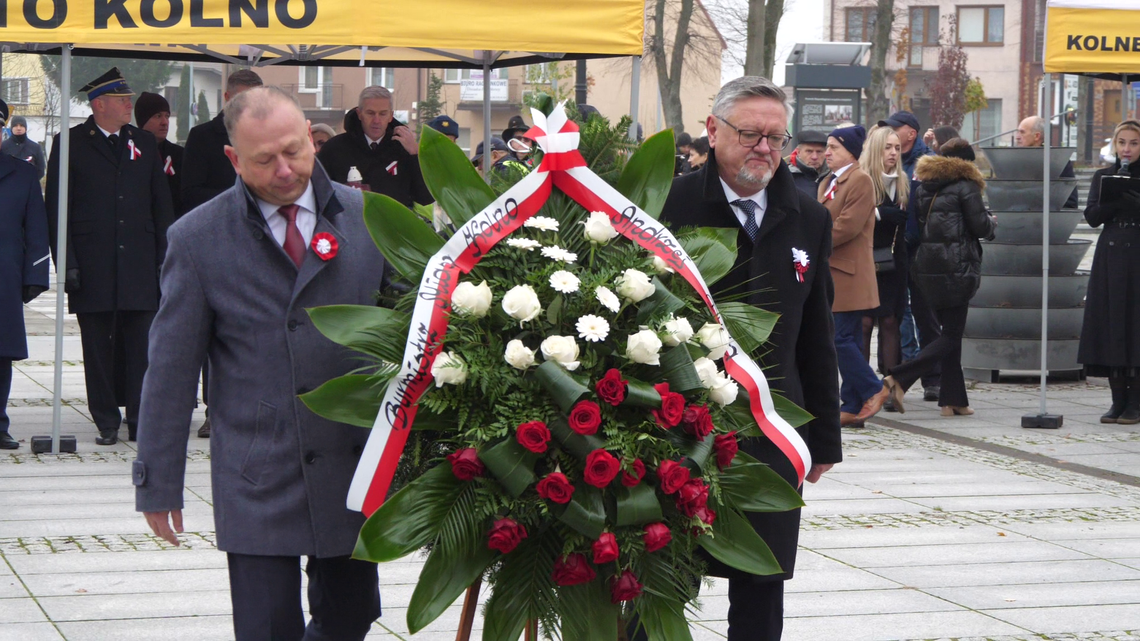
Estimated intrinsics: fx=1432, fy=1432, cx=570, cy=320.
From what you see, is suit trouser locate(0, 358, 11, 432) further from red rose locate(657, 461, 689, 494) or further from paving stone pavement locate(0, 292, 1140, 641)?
red rose locate(657, 461, 689, 494)

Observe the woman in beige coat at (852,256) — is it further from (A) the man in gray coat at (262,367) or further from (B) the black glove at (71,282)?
(A) the man in gray coat at (262,367)

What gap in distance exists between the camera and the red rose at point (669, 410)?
301 centimetres

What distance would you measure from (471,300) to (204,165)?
637 centimetres

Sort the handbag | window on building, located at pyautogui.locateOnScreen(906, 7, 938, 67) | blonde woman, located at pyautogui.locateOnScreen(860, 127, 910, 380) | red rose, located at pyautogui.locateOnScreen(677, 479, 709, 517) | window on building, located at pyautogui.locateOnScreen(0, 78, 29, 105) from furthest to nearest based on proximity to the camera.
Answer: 1. window on building, located at pyautogui.locateOnScreen(906, 7, 938, 67)
2. window on building, located at pyautogui.locateOnScreen(0, 78, 29, 105)
3. the handbag
4. blonde woman, located at pyautogui.locateOnScreen(860, 127, 910, 380)
5. red rose, located at pyautogui.locateOnScreen(677, 479, 709, 517)

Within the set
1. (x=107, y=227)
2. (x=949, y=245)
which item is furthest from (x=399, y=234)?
(x=949, y=245)

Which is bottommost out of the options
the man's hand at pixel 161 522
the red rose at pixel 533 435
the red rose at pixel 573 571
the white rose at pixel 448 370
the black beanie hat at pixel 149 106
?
the man's hand at pixel 161 522

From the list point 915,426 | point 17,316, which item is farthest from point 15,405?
point 915,426

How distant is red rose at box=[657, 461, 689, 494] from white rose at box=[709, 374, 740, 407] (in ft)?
0.89

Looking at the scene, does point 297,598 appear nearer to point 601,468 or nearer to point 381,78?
point 601,468

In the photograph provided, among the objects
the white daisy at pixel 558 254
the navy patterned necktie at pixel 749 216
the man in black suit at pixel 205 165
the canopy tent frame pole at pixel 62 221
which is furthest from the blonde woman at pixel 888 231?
the white daisy at pixel 558 254

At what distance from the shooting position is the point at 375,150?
9.46 metres

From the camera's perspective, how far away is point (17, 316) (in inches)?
348

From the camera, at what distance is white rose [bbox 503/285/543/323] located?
2994 mm

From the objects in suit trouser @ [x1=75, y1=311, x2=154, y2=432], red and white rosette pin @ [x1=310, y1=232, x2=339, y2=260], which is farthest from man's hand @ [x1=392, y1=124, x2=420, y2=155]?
red and white rosette pin @ [x1=310, y1=232, x2=339, y2=260]
